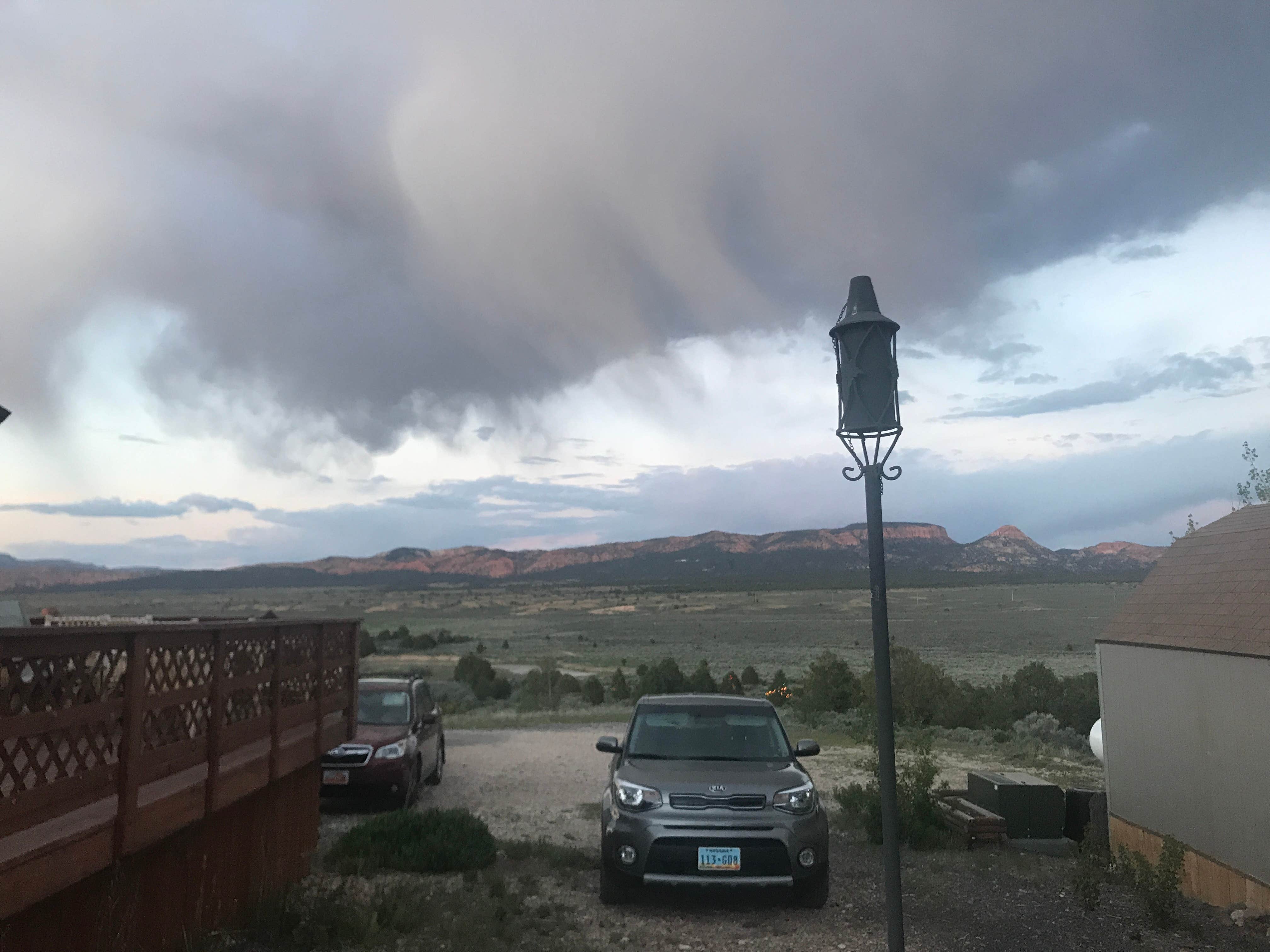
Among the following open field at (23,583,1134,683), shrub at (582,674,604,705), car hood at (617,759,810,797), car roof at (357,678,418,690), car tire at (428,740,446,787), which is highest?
car roof at (357,678,418,690)

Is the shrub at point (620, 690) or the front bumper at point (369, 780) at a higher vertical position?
the front bumper at point (369, 780)

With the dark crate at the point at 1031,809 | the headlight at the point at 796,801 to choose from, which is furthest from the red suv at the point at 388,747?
the dark crate at the point at 1031,809

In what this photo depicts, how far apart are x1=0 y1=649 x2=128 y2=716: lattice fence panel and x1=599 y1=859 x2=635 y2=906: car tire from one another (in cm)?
430

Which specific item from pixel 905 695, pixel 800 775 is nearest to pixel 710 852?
pixel 800 775

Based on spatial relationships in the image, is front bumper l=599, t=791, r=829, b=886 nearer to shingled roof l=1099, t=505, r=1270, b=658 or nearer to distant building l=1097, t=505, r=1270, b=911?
distant building l=1097, t=505, r=1270, b=911

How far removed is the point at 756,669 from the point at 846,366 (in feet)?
117

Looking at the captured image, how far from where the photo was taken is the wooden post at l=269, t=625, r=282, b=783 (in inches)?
284

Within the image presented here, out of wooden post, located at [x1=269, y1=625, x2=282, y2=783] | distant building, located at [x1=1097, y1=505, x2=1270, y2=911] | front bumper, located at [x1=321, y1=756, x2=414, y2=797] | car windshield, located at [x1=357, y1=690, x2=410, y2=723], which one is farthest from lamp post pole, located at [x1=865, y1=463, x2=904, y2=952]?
car windshield, located at [x1=357, y1=690, x2=410, y2=723]

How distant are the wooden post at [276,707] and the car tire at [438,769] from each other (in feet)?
22.2

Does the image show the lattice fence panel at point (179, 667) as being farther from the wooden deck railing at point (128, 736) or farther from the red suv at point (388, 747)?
the red suv at point (388, 747)

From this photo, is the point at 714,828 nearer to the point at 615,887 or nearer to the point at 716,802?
the point at 716,802

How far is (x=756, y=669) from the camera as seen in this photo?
39906mm

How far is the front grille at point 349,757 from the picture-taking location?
37.6 ft

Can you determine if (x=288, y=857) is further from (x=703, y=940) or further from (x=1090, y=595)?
(x=1090, y=595)
